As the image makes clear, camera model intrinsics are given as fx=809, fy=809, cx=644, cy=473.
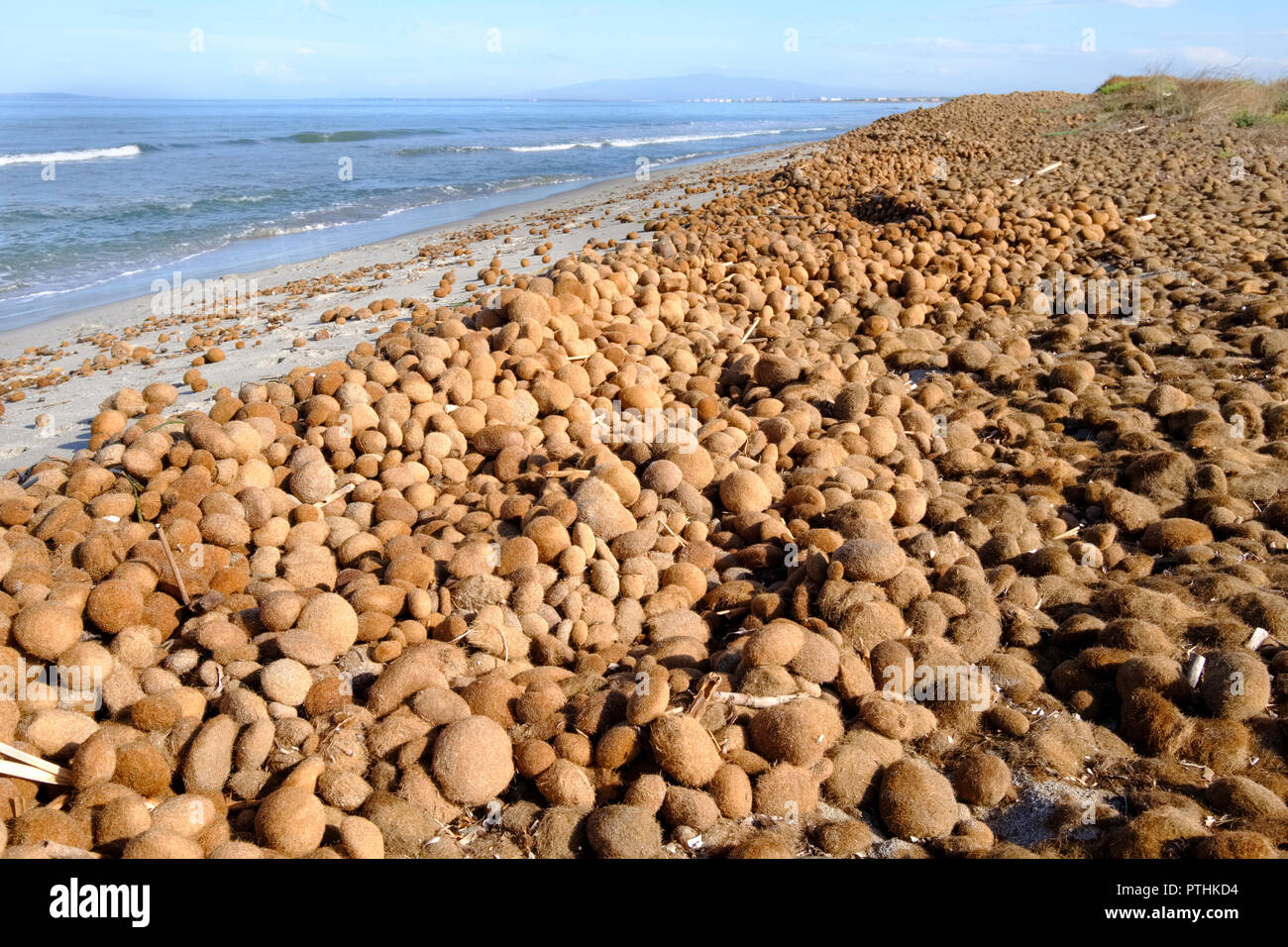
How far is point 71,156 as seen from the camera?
21828 millimetres

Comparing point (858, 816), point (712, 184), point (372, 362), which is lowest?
point (858, 816)

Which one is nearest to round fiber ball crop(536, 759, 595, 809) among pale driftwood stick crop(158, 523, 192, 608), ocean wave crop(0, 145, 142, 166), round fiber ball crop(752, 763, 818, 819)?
round fiber ball crop(752, 763, 818, 819)

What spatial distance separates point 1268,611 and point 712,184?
38.1ft

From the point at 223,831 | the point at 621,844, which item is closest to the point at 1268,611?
the point at 621,844

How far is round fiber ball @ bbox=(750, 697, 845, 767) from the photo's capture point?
2025mm

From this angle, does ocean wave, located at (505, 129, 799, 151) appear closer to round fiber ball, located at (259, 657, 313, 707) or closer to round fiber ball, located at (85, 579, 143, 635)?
round fiber ball, located at (85, 579, 143, 635)

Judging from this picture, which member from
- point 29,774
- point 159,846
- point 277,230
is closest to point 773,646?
point 159,846

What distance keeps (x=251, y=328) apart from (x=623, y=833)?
5407mm

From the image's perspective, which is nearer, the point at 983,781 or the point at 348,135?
the point at 983,781

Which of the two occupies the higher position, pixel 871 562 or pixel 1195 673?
pixel 871 562

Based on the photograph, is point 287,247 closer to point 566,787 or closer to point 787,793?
point 566,787

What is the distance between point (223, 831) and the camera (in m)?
1.80
